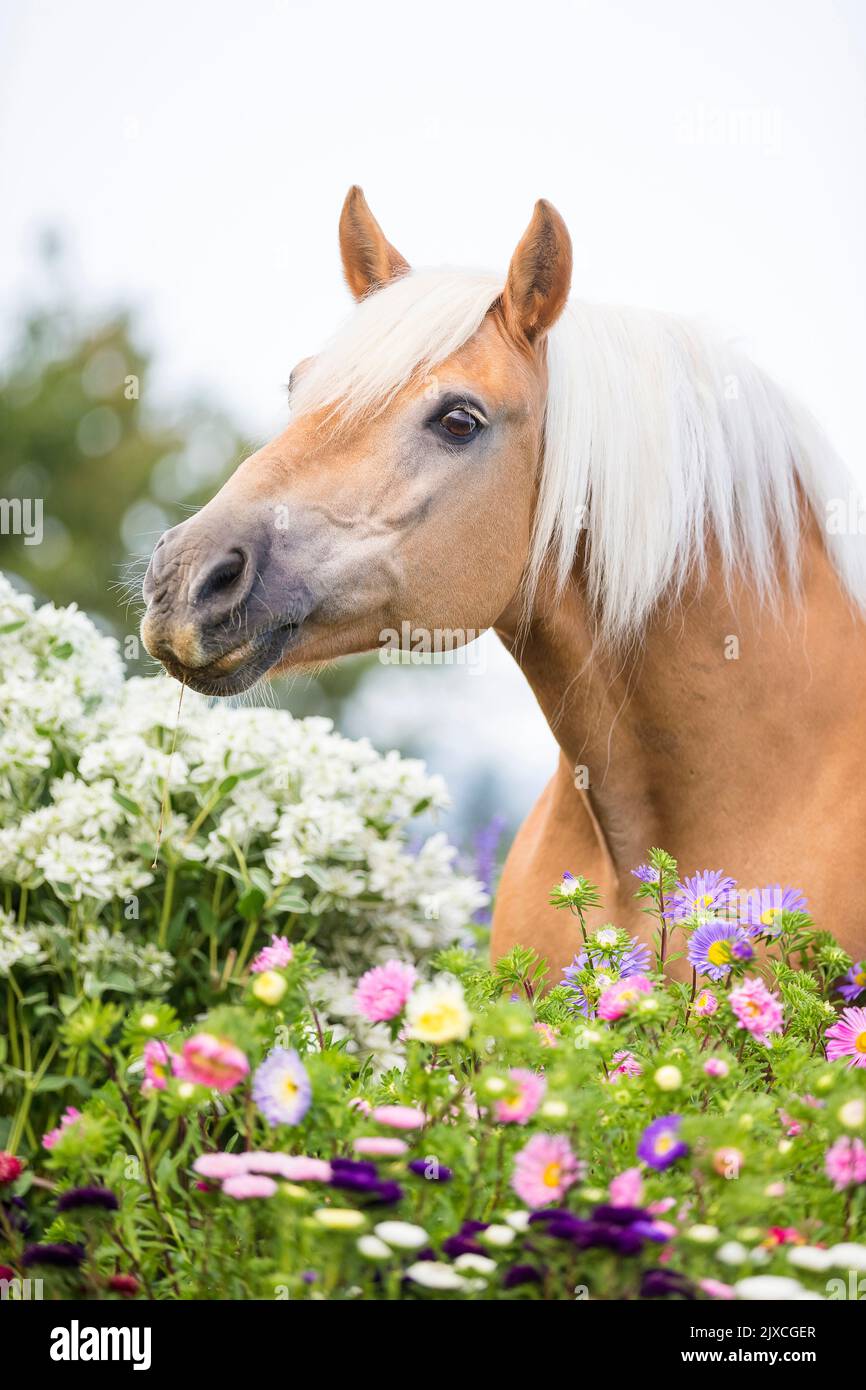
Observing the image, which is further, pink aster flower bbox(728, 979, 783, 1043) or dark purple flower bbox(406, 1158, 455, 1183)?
pink aster flower bbox(728, 979, 783, 1043)

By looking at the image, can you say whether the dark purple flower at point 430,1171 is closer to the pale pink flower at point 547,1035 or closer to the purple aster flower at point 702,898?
the pale pink flower at point 547,1035

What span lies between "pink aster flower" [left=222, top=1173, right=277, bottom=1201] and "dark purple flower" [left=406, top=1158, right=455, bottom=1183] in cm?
15

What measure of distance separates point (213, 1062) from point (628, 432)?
5.52 ft

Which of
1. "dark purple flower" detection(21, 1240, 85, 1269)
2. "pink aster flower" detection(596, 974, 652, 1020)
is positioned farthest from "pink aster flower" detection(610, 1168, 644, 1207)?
"dark purple flower" detection(21, 1240, 85, 1269)

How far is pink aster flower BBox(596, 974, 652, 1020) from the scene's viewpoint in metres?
1.54

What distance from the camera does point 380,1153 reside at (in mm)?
1180

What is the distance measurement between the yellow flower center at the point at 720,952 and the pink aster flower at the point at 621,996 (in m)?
0.12

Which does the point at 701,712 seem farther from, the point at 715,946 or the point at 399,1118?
the point at 399,1118

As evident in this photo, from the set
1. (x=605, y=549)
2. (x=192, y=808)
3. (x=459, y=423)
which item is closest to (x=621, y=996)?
(x=605, y=549)

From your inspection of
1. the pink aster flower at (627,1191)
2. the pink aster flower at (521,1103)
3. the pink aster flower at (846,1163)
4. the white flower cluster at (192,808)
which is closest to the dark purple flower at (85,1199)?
the pink aster flower at (521,1103)

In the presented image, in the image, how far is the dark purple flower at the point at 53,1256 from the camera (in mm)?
1297

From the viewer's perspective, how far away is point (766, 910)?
6.02ft

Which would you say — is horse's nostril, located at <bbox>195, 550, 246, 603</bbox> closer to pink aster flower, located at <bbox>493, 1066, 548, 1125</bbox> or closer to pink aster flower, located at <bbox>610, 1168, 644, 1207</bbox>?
pink aster flower, located at <bbox>493, 1066, 548, 1125</bbox>
